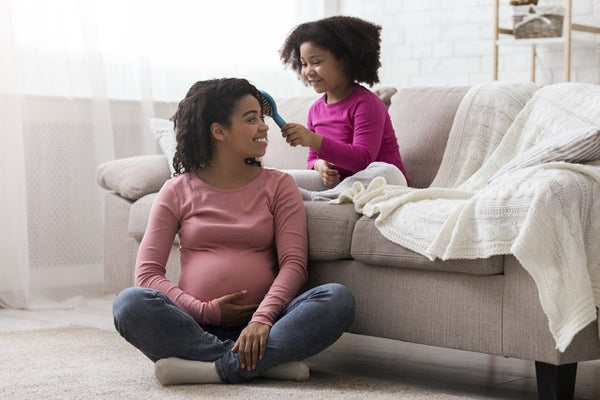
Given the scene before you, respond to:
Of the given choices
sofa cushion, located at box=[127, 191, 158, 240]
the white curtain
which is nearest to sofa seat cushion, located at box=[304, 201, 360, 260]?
sofa cushion, located at box=[127, 191, 158, 240]

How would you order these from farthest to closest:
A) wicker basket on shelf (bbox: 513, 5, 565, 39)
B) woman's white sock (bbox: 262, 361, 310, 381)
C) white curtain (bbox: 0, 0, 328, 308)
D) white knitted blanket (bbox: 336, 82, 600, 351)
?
wicker basket on shelf (bbox: 513, 5, 565, 39)
white curtain (bbox: 0, 0, 328, 308)
woman's white sock (bbox: 262, 361, 310, 381)
white knitted blanket (bbox: 336, 82, 600, 351)

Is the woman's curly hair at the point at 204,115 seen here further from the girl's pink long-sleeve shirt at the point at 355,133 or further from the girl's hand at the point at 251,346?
the girl's hand at the point at 251,346

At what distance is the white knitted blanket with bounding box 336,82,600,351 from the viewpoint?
1.82 m

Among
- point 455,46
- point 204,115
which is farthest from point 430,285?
point 455,46

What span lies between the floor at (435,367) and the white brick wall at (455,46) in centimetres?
166

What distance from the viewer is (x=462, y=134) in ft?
8.88

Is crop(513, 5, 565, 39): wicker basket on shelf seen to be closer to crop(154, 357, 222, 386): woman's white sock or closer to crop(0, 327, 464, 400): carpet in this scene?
crop(0, 327, 464, 400): carpet

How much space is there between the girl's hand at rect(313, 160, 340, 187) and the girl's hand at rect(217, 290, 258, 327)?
49 centimetres

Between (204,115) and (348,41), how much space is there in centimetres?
50

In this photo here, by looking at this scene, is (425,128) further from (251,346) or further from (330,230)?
(251,346)

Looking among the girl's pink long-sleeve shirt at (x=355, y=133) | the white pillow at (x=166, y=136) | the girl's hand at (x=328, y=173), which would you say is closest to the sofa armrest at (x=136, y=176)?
the white pillow at (x=166, y=136)

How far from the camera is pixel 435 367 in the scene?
7.80ft

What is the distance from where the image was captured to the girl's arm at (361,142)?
8.00 feet

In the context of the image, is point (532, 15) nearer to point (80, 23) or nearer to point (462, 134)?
point (462, 134)
